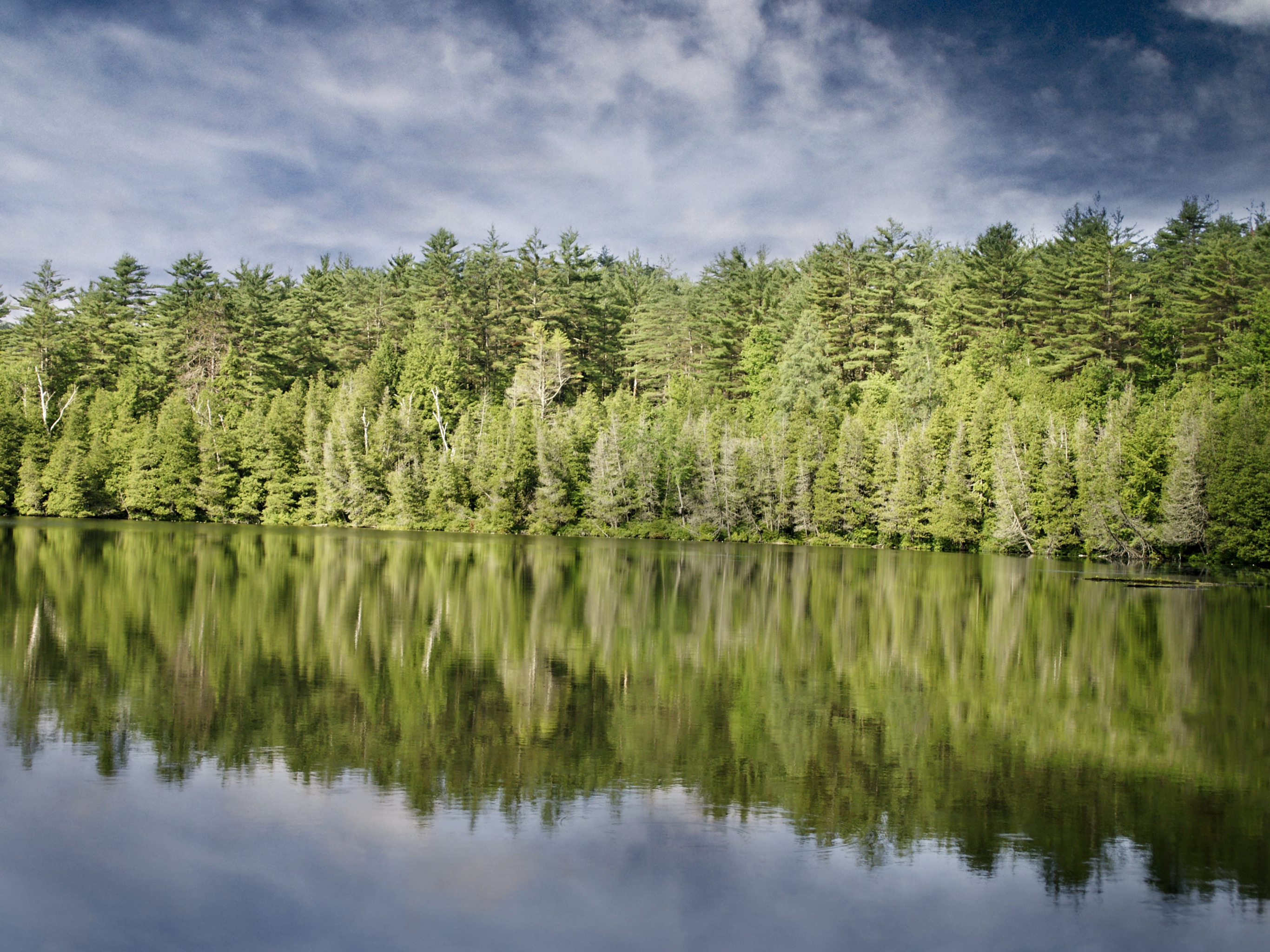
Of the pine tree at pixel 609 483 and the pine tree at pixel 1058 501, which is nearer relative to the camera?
the pine tree at pixel 1058 501

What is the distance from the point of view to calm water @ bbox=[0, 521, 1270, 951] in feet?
22.8

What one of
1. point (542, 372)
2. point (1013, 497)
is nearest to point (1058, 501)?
point (1013, 497)

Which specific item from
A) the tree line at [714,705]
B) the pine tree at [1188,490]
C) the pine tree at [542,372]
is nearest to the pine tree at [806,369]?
the pine tree at [542,372]

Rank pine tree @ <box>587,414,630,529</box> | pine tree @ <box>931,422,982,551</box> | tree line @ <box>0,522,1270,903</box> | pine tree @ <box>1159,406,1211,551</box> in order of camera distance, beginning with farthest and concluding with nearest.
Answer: pine tree @ <box>587,414,630,529</box>, pine tree @ <box>931,422,982,551</box>, pine tree @ <box>1159,406,1211,551</box>, tree line @ <box>0,522,1270,903</box>

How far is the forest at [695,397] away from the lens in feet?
196

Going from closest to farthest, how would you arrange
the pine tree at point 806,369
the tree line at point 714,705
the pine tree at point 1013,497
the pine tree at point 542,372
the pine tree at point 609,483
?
the tree line at point 714,705 < the pine tree at point 1013,497 < the pine tree at point 609,483 < the pine tree at point 806,369 < the pine tree at point 542,372

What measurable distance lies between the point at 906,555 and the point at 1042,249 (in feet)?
135

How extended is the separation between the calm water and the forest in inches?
1570

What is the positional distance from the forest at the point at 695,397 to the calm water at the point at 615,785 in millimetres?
39875

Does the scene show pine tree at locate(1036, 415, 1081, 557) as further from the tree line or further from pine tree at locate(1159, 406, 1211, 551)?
the tree line

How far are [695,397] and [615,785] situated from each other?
237ft

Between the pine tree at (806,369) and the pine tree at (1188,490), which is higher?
the pine tree at (806,369)

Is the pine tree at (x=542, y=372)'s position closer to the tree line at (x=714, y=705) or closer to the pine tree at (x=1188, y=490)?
the pine tree at (x=1188, y=490)

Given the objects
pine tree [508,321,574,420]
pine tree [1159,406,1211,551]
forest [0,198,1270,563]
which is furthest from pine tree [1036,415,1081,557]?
pine tree [508,321,574,420]
